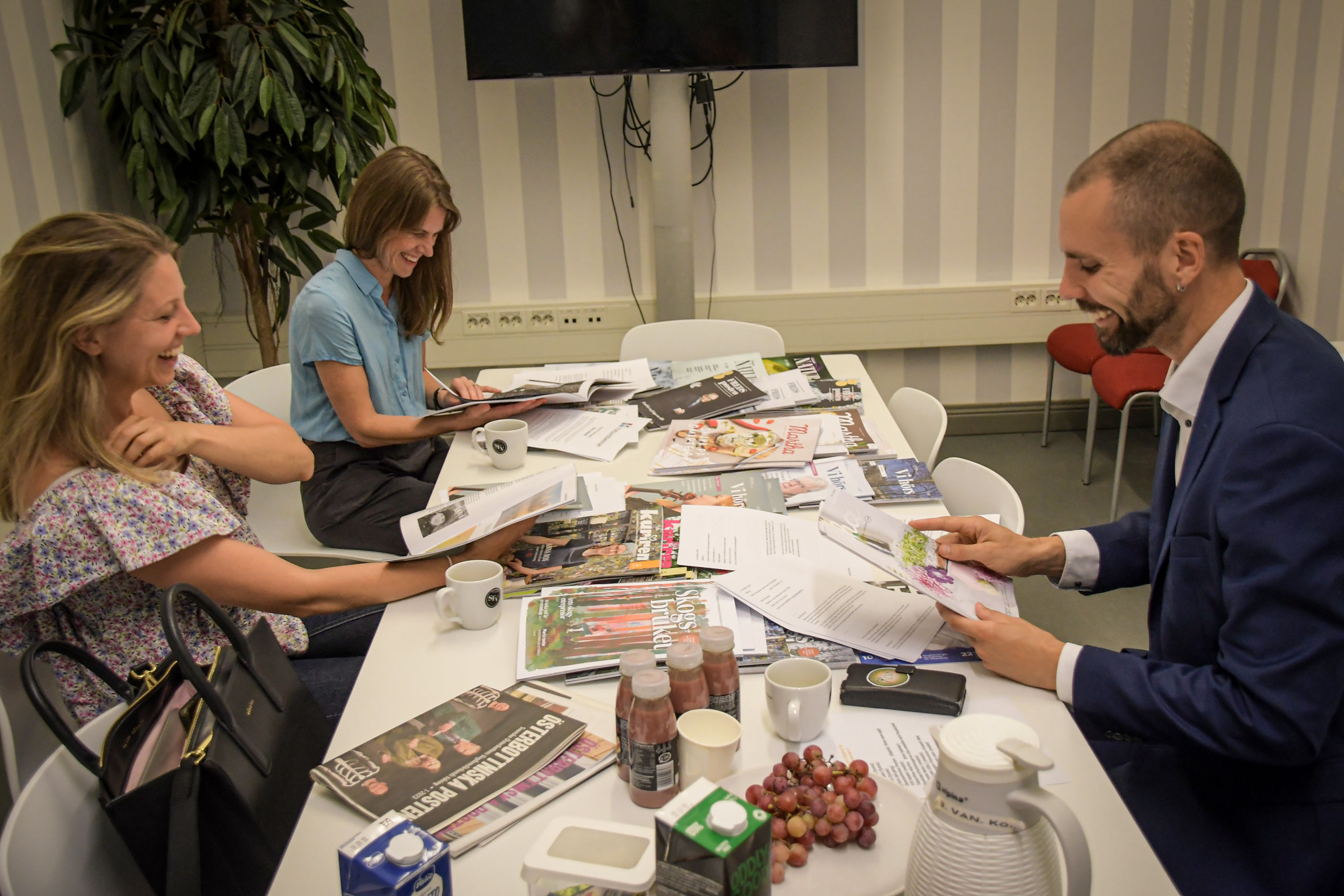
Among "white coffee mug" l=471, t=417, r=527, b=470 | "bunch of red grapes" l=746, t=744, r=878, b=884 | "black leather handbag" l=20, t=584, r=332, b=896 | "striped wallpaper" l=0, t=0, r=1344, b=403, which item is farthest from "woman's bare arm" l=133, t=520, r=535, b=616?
"striped wallpaper" l=0, t=0, r=1344, b=403

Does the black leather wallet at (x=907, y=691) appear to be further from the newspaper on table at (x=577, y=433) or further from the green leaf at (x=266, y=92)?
Answer: the green leaf at (x=266, y=92)

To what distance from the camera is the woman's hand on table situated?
57.5 inches

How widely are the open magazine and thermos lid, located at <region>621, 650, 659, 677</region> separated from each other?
0.45 feet

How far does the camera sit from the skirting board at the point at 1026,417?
169 inches

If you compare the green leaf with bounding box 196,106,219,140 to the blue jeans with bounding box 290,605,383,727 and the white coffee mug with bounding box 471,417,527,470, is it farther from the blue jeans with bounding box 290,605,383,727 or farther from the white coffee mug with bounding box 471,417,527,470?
the blue jeans with bounding box 290,605,383,727

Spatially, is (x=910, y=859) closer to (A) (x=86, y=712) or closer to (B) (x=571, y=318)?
(A) (x=86, y=712)

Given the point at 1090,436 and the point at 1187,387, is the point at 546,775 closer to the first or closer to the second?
the point at 1187,387

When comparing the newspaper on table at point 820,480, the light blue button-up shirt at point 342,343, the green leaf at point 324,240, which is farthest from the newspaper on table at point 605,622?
the green leaf at point 324,240

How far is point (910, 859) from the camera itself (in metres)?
0.86

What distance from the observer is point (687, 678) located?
1.07m

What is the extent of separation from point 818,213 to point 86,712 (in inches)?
127

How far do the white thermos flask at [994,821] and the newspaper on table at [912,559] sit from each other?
0.45m

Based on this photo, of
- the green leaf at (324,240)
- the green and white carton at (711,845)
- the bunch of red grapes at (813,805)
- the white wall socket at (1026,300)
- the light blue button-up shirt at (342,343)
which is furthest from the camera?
the white wall socket at (1026,300)

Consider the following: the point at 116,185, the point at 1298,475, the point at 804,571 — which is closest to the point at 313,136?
the point at 116,185
